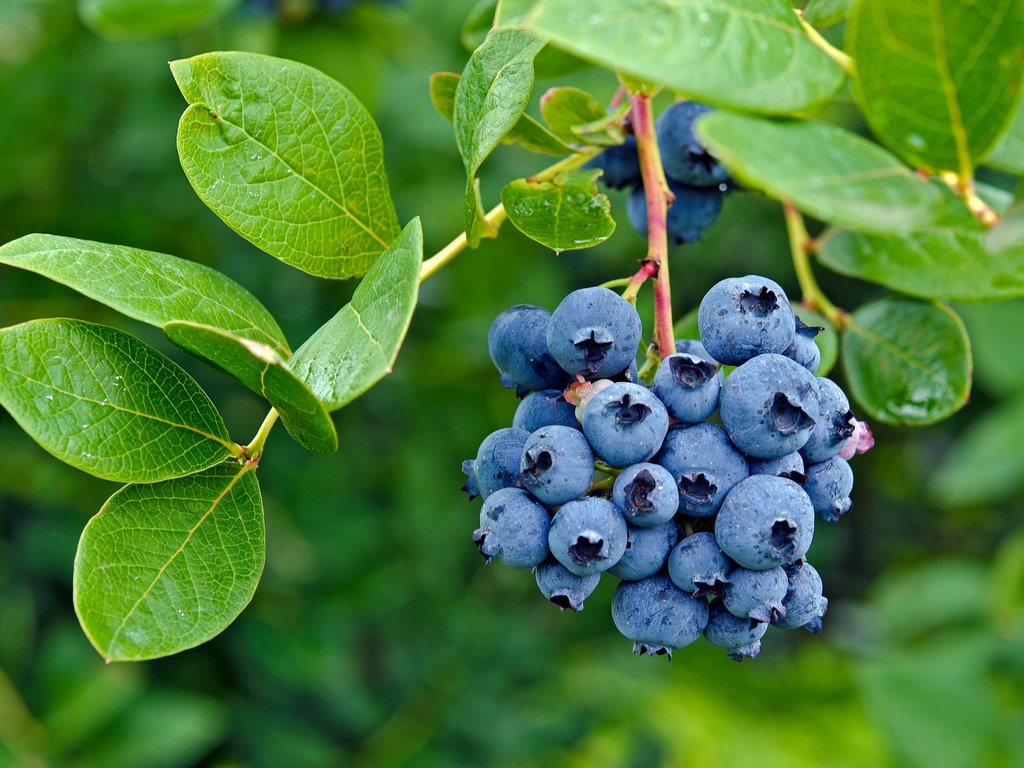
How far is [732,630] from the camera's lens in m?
0.88

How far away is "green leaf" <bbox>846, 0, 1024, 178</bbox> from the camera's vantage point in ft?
2.30

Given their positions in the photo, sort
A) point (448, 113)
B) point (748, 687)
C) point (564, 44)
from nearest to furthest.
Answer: point (564, 44) < point (448, 113) < point (748, 687)

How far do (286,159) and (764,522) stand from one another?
0.58 metres

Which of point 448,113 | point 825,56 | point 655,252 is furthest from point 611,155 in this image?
point 825,56

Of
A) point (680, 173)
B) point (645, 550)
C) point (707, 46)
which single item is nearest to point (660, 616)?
point (645, 550)

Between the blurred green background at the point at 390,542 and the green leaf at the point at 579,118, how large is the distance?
1.11 meters

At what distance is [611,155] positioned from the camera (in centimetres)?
120

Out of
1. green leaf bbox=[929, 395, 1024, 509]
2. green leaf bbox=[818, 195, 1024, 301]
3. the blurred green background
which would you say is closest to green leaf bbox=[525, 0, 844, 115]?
green leaf bbox=[818, 195, 1024, 301]

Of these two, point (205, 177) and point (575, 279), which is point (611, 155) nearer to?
point (205, 177)

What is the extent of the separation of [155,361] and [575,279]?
2068 mm

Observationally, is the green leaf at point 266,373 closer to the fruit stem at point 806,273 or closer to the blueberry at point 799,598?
the blueberry at point 799,598

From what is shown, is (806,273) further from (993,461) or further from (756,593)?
(993,461)

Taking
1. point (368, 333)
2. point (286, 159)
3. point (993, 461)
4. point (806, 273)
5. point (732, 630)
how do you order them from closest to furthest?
point (368, 333), point (732, 630), point (286, 159), point (806, 273), point (993, 461)

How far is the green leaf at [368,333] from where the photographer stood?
742 millimetres
